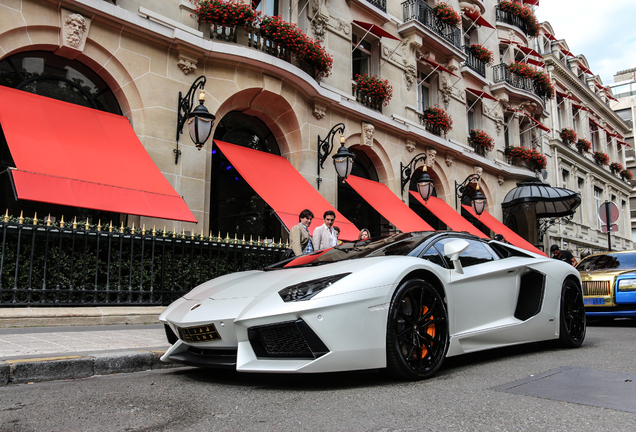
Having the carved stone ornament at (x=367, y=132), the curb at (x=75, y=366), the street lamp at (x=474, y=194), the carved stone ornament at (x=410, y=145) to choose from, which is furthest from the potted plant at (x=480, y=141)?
the curb at (x=75, y=366)

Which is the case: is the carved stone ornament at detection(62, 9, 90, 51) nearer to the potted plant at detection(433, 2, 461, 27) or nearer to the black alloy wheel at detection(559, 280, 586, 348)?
the black alloy wheel at detection(559, 280, 586, 348)

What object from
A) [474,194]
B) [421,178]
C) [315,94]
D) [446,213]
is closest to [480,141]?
[474,194]

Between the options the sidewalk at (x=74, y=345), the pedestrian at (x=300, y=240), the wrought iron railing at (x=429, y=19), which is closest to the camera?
the sidewalk at (x=74, y=345)

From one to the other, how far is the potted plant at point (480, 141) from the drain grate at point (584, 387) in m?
16.5

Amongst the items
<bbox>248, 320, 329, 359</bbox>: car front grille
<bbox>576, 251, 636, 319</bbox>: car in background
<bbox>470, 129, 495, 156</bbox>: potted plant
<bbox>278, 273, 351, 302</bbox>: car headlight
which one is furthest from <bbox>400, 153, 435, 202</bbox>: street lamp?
<bbox>248, 320, 329, 359</bbox>: car front grille

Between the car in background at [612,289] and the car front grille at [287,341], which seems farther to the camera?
the car in background at [612,289]

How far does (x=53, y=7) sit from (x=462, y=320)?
28.6ft

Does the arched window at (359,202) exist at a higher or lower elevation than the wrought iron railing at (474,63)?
lower

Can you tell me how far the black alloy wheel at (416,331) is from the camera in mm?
3437

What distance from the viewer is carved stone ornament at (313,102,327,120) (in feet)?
41.4

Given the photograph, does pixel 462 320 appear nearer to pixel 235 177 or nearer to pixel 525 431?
pixel 525 431

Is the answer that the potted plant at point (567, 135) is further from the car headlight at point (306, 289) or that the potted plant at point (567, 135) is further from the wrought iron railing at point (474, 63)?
the car headlight at point (306, 289)

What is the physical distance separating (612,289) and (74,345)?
829cm

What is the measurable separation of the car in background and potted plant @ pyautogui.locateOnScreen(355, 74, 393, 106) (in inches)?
299
